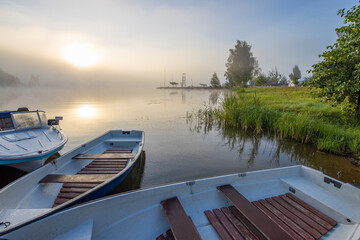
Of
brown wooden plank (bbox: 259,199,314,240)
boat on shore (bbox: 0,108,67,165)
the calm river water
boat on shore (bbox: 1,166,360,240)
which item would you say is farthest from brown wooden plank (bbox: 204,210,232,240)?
boat on shore (bbox: 0,108,67,165)

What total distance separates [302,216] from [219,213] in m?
1.46

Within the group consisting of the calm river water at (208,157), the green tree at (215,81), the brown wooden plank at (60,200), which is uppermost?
the green tree at (215,81)

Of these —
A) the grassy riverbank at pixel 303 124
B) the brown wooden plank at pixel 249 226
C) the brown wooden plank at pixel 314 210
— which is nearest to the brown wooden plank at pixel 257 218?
the brown wooden plank at pixel 249 226

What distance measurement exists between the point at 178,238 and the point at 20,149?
18.2ft

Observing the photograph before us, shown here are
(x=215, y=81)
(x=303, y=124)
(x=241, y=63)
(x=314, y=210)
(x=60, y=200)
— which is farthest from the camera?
(x=215, y=81)

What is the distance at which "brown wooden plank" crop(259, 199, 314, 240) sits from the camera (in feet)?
8.30

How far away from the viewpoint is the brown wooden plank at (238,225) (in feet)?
8.11

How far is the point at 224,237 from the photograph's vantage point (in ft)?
8.08

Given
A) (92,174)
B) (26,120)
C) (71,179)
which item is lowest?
(92,174)

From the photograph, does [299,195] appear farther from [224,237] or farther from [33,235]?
[33,235]

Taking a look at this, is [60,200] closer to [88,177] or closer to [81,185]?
[81,185]

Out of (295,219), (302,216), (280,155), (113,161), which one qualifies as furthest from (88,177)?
(280,155)

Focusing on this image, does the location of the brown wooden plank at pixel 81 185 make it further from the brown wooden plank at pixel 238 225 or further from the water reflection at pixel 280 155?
the water reflection at pixel 280 155

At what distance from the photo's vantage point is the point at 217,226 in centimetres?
268
